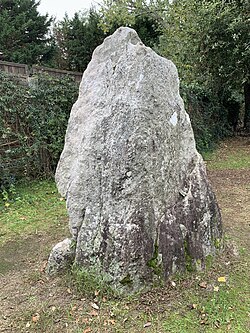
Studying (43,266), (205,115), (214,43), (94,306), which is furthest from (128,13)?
(94,306)

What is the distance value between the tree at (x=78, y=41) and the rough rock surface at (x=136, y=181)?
505 inches

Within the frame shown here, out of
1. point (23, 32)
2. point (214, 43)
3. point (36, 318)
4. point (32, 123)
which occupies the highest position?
point (23, 32)

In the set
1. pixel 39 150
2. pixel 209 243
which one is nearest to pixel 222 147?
pixel 39 150

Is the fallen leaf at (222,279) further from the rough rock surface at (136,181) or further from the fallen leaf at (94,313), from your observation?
the fallen leaf at (94,313)

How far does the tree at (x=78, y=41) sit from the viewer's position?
15.8m

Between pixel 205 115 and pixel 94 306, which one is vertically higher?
pixel 205 115

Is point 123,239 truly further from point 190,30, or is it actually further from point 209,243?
point 190,30

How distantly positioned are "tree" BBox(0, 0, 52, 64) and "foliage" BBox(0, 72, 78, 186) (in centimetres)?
1067

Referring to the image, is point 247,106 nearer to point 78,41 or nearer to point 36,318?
point 78,41

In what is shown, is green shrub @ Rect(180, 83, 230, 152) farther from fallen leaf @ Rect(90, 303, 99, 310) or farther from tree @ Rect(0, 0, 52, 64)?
tree @ Rect(0, 0, 52, 64)

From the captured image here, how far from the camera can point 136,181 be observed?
10.2 ft

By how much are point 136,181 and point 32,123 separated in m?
4.54

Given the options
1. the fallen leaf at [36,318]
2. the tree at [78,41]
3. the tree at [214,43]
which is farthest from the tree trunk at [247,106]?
the fallen leaf at [36,318]

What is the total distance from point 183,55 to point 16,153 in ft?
24.8
